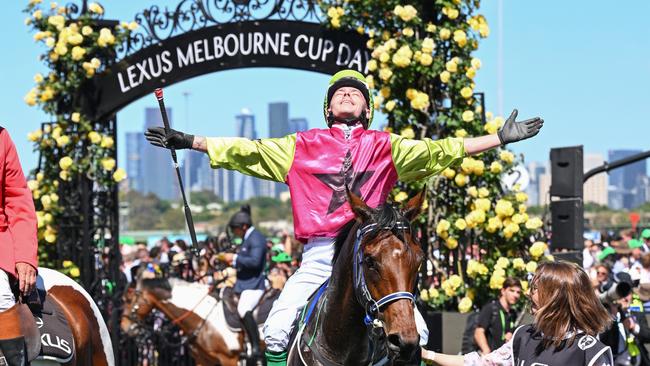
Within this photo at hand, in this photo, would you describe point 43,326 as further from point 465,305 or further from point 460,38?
point 460,38

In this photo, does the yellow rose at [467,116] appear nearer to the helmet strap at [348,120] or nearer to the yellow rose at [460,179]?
the yellow rose at [460,179]

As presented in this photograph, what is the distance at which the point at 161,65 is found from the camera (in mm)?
12500

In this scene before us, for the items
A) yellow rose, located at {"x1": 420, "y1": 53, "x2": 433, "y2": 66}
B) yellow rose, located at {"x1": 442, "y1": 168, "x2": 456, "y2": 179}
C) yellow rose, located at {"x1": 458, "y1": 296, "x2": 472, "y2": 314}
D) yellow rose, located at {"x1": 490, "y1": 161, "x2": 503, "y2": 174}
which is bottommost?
yellow rose, located at {"x1": 458, "y1": 296, "x2": 472, "y2": 314}

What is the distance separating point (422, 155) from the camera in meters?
6.76

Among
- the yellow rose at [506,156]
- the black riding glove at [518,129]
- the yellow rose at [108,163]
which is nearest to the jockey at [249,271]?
the yellow rose at [108,163]

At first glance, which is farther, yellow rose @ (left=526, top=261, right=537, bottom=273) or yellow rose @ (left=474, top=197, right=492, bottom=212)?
yellow rose @ (left=474, top=197, right=492, bottom=212)

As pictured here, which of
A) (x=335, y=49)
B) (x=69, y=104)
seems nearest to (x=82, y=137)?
(x=69, y=104)

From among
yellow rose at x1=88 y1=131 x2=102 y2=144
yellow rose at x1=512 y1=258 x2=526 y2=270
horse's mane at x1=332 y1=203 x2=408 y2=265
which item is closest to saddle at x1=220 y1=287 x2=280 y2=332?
yellow rose at x1=88 y1=131 x2=102 y2=144

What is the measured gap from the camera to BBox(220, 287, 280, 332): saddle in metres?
14.2

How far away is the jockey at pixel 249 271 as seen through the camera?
45.8ft

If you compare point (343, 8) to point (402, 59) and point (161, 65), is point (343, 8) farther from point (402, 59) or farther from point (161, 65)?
point (161, 65)

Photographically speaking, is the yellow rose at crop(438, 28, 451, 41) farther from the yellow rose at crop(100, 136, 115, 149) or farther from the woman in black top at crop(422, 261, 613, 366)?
the woman in black top at crop(422, 261, 613, 366)

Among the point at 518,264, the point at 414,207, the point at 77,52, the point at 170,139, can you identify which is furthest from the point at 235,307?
the point at 414,207

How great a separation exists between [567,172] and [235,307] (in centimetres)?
520
